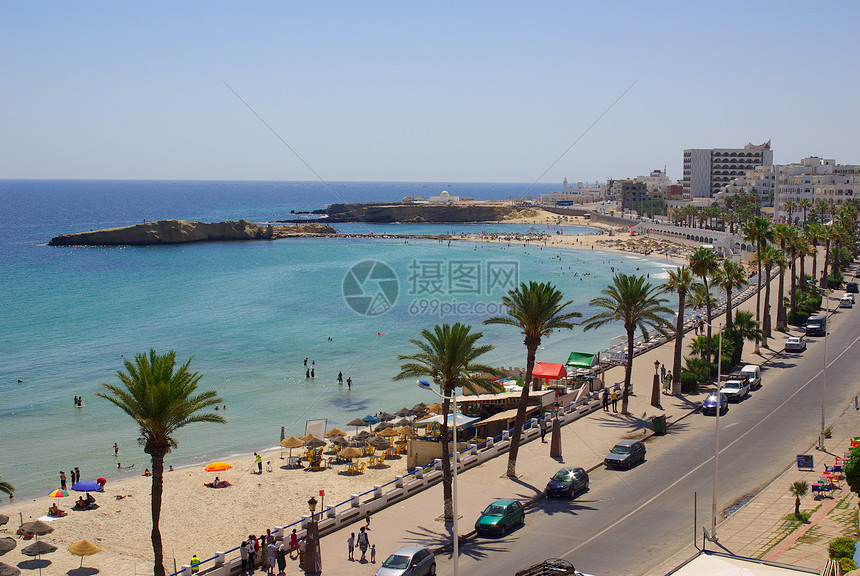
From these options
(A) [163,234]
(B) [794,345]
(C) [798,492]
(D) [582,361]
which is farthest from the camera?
(A) [163,234]

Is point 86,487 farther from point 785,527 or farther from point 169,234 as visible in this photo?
point 169,234

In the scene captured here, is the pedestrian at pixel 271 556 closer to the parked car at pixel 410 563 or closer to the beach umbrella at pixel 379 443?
the parked car at pixel 410 563

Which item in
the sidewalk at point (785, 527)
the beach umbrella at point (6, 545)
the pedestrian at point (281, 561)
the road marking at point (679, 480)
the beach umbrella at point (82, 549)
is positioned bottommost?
the beach umbrella at point (82, 549)

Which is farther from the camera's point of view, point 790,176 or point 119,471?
point 790,176

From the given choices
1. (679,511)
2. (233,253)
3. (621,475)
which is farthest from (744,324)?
(233,253)

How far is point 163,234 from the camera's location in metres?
141

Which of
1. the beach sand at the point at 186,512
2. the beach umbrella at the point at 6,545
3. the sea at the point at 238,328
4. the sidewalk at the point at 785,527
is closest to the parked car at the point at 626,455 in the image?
the sidewalk at the point at 785,527

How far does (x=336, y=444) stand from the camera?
34344 millimetres

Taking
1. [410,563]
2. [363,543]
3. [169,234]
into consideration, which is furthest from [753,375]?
[169,234]

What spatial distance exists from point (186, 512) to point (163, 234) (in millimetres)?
122527

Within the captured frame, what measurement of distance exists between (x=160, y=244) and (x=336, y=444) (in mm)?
116048

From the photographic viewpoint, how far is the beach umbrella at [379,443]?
33812 millimetres

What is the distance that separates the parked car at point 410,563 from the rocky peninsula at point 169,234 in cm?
13212

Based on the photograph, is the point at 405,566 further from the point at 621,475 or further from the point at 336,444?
the point at 336,444
